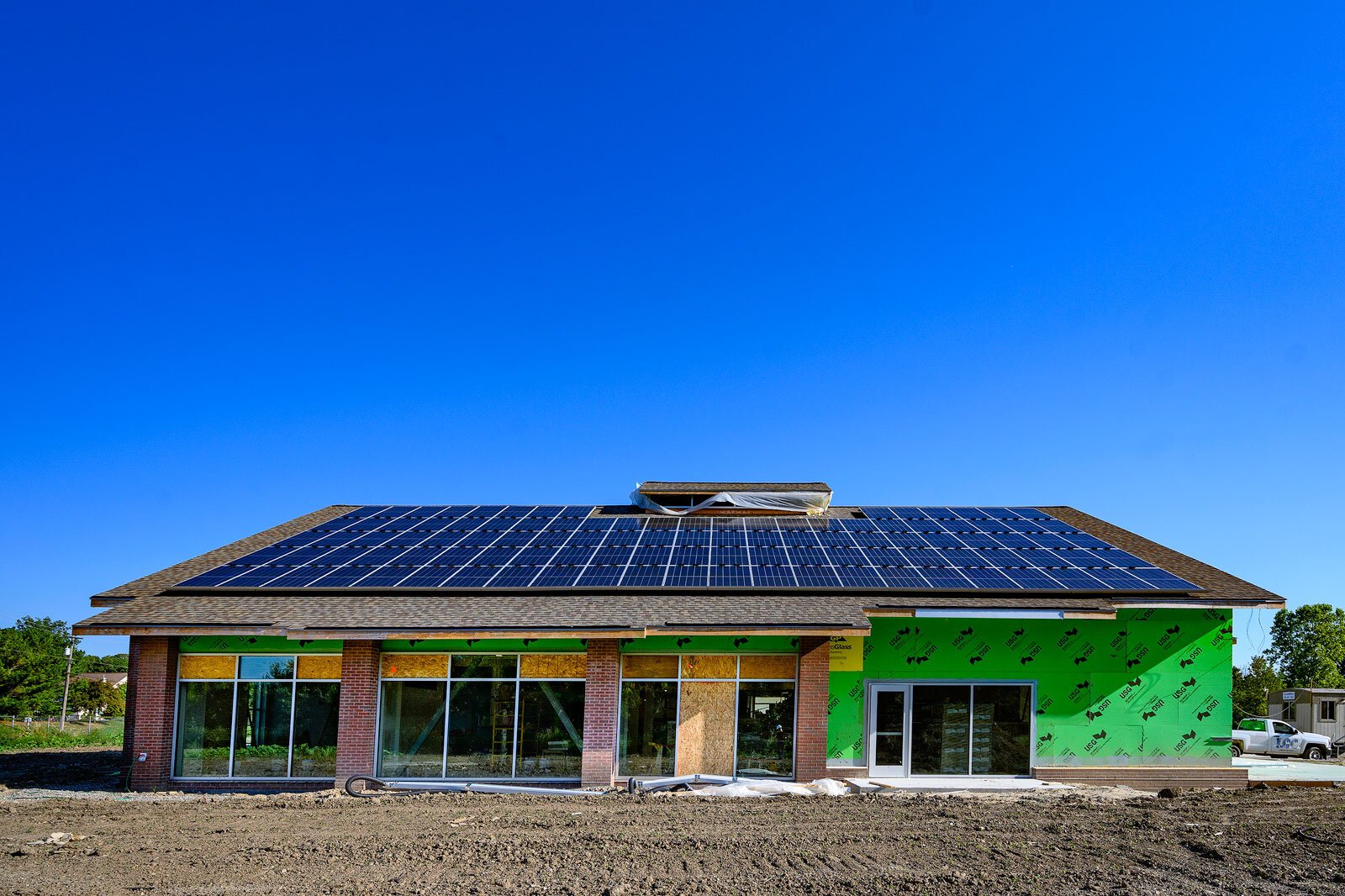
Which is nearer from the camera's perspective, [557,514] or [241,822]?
[241,822]

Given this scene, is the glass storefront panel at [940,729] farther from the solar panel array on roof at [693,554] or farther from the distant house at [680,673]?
the solar panel array on roof at [693,554]

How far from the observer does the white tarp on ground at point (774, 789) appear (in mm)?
16672

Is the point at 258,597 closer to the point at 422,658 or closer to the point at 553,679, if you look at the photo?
the point at 422,658

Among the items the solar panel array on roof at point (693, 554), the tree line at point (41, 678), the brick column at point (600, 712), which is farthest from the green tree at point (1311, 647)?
the tree line at point (41, 678)

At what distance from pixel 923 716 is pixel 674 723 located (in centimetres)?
488

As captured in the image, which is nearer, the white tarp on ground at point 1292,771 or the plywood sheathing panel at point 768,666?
the plywood sheathing panel at point 768,666

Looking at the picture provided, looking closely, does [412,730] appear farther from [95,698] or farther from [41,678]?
[95,698]

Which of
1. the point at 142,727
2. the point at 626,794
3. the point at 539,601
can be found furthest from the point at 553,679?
the point at 142,727

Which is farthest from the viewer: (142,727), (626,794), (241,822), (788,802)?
(142,727)

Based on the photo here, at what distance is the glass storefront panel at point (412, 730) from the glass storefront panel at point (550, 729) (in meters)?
1.53

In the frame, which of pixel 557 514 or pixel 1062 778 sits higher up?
pixel 557 514

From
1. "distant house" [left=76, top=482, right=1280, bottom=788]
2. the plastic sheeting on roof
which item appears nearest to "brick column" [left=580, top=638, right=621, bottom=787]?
"distant house" [left=76, top=482, right=1280, bottom=788]

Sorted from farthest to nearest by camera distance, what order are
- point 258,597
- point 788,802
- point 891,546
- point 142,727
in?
point 891,546 → point 258,597 → point 142,727 → point 788,802

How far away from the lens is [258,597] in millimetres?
19781
